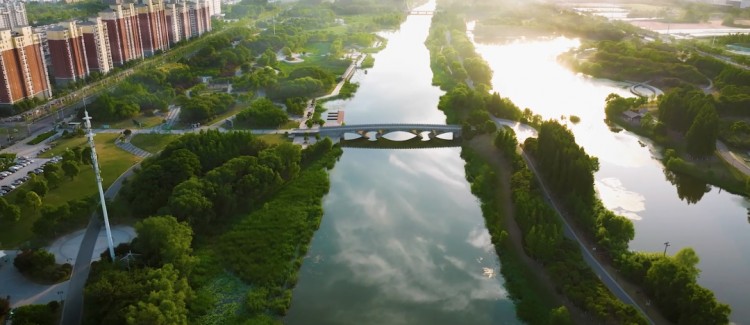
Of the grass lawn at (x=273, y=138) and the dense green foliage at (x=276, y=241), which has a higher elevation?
the grass lawn at (x=273, y=138)

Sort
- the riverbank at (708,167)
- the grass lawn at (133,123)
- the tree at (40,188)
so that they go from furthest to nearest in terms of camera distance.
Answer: the grass lawn at (133,123) → the riverbank at (708,167) → the tree at (40,188)

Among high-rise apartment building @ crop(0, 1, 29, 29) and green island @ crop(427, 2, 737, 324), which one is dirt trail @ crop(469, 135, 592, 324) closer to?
green island @ crop(427, 2, 737, 324)

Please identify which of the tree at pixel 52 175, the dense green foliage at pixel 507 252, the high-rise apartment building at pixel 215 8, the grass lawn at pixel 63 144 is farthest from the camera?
the high-rise apartment building at pixel 215 8

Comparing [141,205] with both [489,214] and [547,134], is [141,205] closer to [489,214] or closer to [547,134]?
[489,214]

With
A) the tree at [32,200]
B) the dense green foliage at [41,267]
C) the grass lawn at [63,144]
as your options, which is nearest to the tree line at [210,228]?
the dense green foliage at [41,267]

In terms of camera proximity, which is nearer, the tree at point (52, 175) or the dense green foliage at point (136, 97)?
the tree at point (52, 175)

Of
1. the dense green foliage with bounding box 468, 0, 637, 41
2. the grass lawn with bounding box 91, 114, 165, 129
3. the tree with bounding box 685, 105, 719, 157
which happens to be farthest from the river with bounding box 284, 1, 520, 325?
the dense green foliage with bounding box 468, 0, 637, 41

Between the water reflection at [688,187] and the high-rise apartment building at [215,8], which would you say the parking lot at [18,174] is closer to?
the water reflection at [688,187]
